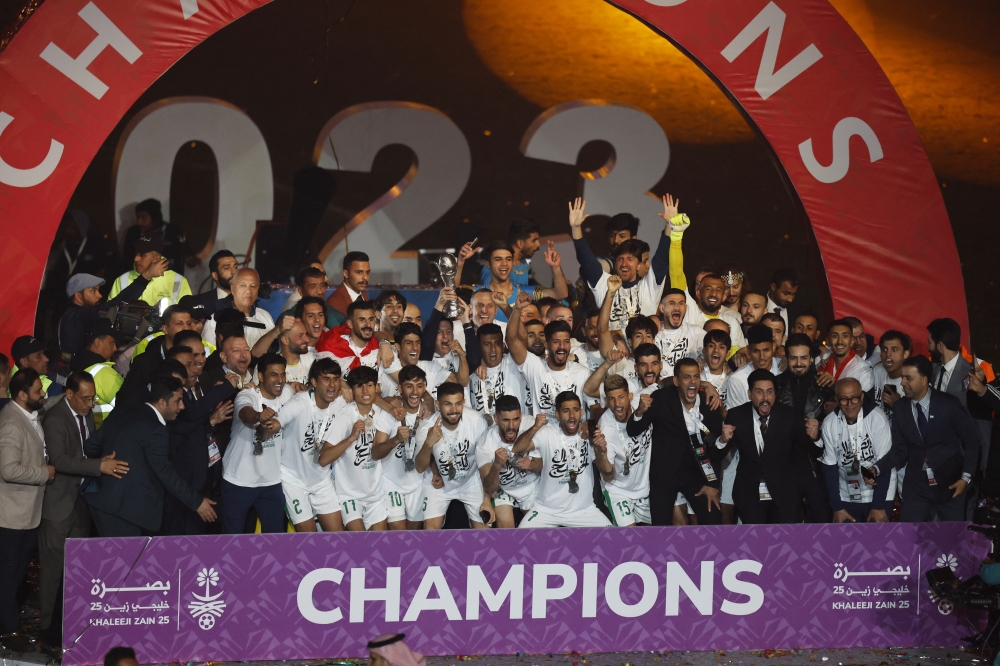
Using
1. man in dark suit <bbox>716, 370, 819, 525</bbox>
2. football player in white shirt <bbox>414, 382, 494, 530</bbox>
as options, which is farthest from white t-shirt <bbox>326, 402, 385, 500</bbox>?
man in dark suit <bbox>716, 370, 819, 525</bbox>

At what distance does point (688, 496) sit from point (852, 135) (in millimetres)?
3997

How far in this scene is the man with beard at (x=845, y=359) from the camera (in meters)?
8.89

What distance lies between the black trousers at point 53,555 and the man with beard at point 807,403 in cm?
498

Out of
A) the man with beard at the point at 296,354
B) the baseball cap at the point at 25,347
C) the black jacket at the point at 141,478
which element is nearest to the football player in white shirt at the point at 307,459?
the man with beard at the point at 296,354

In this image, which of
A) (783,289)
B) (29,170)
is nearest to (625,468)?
(783,289)

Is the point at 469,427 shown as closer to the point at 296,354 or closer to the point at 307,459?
the point at 307,459

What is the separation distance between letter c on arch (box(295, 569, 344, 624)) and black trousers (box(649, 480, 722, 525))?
236 centimetres

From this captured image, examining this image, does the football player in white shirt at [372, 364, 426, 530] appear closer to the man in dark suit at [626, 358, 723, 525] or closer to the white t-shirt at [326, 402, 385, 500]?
the white t-shirt at [326, 402, 385, 500]

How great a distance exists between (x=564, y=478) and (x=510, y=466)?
0.39 metres

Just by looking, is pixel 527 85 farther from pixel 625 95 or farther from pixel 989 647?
pixel 989 647

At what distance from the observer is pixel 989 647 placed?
7.55m

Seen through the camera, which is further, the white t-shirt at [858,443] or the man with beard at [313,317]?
the man with beard at [313,317]

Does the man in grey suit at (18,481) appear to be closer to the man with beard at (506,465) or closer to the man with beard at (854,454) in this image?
the man with beard at (506,465)

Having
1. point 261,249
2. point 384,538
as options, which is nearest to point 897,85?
point 261,249
